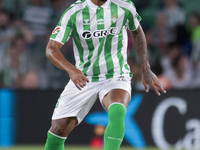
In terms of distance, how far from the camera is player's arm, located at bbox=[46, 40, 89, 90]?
374 centimetres

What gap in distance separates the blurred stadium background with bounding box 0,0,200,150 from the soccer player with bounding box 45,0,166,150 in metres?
2.78

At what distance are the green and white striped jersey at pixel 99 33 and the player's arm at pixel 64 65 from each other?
0.10 m

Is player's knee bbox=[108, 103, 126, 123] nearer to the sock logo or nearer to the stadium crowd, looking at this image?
the sock logo

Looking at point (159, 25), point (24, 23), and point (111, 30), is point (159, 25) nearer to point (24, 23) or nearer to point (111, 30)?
point (24, 23)

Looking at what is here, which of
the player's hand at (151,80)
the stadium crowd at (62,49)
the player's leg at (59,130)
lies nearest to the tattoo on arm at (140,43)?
the player's hand at (151,80)

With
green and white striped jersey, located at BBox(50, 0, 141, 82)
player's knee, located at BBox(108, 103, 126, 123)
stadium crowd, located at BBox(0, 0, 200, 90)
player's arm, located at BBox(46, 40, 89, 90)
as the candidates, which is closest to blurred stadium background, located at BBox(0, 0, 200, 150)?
stadium crowd, located at BBox(0, 0, 200, 90)

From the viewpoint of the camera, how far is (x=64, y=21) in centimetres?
420

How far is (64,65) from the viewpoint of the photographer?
3.94m

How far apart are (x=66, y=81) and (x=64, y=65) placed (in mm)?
3656

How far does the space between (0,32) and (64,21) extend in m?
3.99

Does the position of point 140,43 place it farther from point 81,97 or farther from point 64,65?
point 64,65

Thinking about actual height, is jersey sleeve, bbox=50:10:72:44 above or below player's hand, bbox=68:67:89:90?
above

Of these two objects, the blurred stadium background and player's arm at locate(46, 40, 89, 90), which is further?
the blurred stadium background

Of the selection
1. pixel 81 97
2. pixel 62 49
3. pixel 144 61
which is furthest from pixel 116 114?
pixel 62 49
